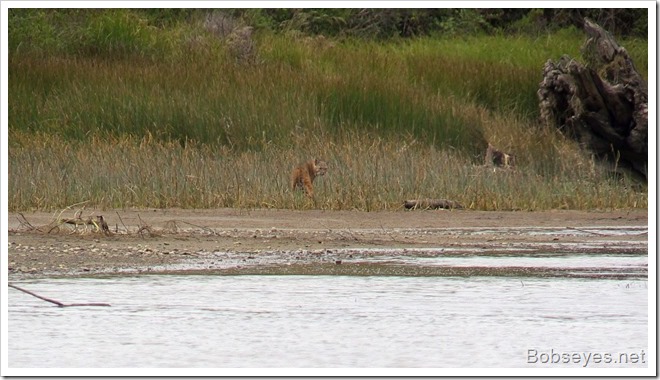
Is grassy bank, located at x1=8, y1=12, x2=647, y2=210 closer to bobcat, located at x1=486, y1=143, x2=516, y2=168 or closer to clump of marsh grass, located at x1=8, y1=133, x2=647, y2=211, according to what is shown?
clump of marsh grass, located at x1=8, y1=133, x2=647, y2=211

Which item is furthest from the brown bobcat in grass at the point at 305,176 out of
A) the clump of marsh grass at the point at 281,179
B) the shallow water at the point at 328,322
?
the shallow water at the point at 328,322

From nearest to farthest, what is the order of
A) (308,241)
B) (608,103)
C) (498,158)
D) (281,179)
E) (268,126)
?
(308,241) < (281,179) < (498,158) < (608,103) < (268,126)

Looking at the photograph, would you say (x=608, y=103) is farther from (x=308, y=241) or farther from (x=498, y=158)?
(x=308, y=241)

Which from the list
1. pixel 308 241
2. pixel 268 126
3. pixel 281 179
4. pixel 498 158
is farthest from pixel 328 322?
pixel 268 126

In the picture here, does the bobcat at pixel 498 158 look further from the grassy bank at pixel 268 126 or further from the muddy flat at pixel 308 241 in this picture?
the muddy flat at pixel 308 241

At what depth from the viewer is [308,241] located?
10133 mm

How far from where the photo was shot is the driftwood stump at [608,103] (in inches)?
603

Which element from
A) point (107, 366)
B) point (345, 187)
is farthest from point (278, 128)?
point (107, 366)

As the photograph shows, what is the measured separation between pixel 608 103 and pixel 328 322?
941 centimetres

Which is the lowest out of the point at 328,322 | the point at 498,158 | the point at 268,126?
the point at 498,158

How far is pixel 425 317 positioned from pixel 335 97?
32.9 feet

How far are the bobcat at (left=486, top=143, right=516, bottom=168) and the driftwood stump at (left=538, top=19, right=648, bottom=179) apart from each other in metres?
0.98

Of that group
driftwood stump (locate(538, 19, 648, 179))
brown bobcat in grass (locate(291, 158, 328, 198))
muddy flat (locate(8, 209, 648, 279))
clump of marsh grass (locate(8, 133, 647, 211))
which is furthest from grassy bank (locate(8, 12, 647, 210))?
muddy flat (locate(8, 209, 648, 279))

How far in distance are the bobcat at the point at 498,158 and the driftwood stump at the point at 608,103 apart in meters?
0.98
